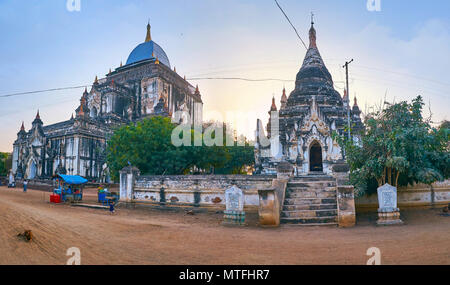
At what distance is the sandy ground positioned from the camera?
600cm

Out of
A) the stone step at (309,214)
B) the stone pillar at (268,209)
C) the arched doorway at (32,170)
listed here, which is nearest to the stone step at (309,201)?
the stone step at (309,214)

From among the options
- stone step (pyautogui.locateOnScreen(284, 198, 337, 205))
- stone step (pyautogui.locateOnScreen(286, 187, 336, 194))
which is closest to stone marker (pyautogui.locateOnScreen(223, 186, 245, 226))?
stone step (pyautogui.locateOnScreen(284, 198, 337, 205))

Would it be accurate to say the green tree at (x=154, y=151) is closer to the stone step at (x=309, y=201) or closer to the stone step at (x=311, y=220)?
the stone step at (x=309, y=201)

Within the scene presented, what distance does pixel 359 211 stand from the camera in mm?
12484

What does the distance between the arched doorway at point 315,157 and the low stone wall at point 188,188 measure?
237 inches

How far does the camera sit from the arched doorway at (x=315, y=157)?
19297 mm

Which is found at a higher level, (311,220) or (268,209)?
(268,209)

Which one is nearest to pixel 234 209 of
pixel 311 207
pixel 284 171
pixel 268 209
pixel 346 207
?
pixel 268 209

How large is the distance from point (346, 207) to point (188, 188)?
7620mm

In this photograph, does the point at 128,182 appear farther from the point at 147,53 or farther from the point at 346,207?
the point at 147,53

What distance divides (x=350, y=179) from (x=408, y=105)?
3.62m

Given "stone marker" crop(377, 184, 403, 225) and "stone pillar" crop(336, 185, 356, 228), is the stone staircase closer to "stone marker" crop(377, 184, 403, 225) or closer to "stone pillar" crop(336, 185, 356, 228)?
"stone pillar" crop(336, 185, 356, 228)

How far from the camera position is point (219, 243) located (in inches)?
300
